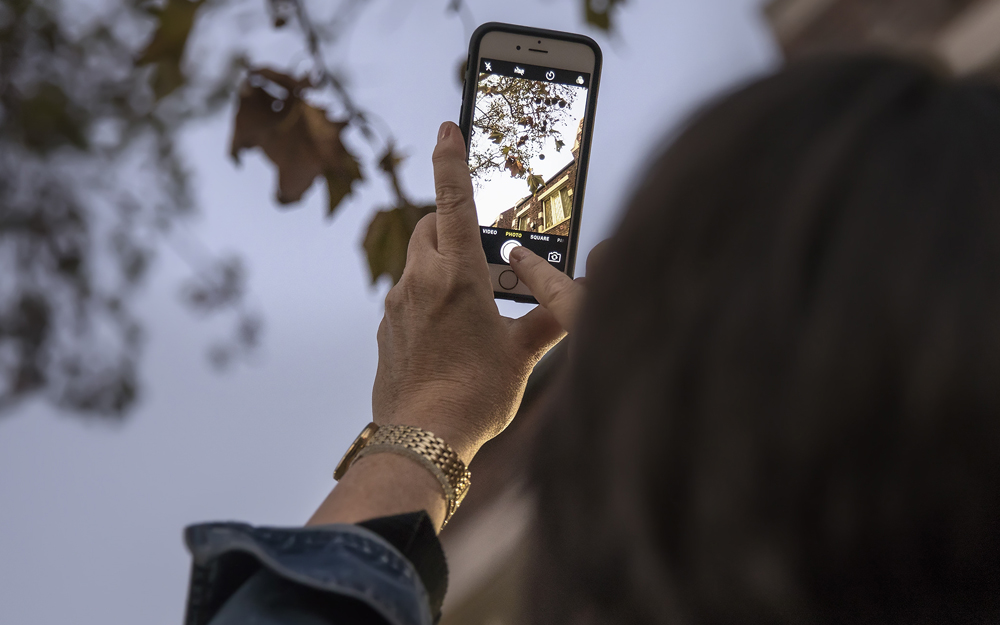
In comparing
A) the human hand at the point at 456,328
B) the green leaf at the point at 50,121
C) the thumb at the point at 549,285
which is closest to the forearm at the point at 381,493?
the human hand at the point at 456,328

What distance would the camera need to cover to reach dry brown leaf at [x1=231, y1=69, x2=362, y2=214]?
0.91 metres

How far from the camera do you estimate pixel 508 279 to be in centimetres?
97

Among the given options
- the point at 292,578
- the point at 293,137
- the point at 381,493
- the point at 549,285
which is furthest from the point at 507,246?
the point at 292,578

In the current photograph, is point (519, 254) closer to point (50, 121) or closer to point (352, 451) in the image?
point (352, 451)

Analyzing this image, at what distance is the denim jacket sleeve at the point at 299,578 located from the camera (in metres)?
0.47

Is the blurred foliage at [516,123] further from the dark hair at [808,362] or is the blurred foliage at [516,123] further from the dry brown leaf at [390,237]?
the dark hair at [808,362]

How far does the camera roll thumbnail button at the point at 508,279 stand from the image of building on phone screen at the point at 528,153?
7 centimetres

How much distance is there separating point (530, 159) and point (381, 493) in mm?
514

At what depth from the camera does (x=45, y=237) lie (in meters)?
1.42

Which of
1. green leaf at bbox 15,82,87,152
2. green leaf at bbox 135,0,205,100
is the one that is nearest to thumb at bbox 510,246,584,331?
green leaf at bbox 135,0,205,100

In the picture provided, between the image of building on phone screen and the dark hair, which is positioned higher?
the image of building on phone screen

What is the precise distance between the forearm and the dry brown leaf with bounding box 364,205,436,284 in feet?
1.05

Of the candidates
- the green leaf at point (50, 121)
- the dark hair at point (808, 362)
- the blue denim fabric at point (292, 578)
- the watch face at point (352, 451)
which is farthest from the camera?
the green leaf at point (50, 121)

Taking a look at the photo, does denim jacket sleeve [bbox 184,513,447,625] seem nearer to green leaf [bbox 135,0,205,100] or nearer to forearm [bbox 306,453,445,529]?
forearm [bbox 306,453,445,529]
